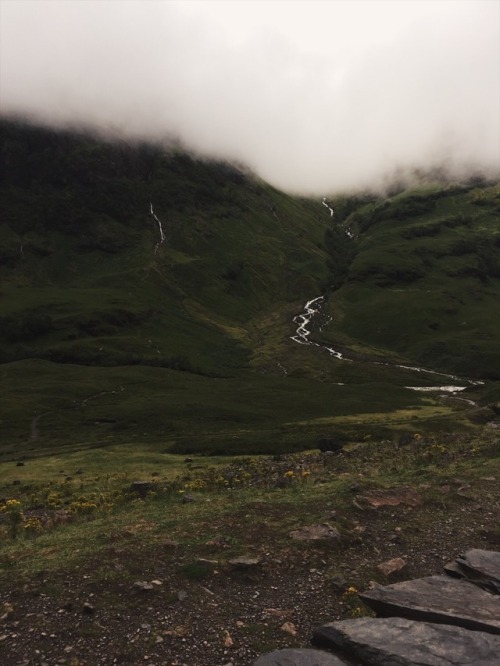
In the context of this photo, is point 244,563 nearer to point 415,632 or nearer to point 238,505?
point 415,632

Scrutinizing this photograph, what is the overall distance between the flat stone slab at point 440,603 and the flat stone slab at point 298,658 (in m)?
2.55

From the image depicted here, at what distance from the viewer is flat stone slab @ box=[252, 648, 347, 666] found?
1261cm

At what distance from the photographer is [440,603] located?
1462 cm

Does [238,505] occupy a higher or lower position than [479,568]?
lower

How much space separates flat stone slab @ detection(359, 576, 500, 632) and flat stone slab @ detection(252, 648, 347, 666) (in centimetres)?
255

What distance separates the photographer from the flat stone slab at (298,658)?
12609mm

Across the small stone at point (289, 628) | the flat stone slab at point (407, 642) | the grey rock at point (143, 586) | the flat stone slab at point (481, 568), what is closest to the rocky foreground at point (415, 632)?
the flat stone slab at point (407, 642)

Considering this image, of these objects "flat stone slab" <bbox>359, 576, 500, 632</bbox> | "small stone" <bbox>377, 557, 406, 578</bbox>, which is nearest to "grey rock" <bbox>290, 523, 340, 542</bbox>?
"small stone" <bbox>377, 557, 406, 578</bbox>

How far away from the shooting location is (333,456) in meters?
48.3

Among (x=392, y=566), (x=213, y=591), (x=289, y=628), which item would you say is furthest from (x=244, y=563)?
(x=392, y=566)

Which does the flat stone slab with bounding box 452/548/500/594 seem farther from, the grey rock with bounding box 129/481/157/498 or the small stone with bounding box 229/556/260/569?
the grey rock with bounding box 129/481/157/498

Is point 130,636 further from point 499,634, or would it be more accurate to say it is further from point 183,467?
point 183,467

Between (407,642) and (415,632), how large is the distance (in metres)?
0.48

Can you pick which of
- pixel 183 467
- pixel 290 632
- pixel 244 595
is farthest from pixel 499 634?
pixel 183 467
